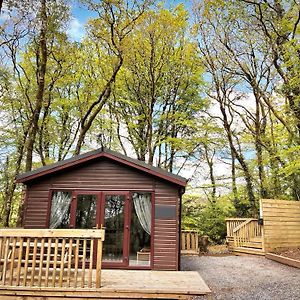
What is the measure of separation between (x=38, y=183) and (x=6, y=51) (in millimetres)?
7805

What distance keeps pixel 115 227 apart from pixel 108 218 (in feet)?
0.97

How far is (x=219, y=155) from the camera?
17.5 meters

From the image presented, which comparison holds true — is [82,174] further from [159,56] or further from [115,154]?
[159,56]

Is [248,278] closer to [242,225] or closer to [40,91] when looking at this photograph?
[242,225]

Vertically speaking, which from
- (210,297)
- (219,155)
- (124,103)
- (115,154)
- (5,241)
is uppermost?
(124,103)

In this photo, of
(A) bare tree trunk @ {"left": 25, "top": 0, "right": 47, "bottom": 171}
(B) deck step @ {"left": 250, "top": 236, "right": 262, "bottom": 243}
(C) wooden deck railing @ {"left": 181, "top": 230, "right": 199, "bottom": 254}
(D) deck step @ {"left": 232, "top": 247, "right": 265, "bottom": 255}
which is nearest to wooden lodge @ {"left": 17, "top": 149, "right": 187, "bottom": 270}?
(A) bare tree trunk @ {"left": 25, "top": 0, "right": 47, "bottom": 171}

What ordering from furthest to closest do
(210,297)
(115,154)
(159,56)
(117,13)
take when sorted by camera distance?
1. (159,56)
2. (117,13)
3. (115,154)
4. (210,297)

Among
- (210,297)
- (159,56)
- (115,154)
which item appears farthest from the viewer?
(159,56)

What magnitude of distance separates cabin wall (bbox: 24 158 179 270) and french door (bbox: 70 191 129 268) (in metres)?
0.23

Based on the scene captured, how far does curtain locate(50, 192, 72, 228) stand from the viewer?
796cm

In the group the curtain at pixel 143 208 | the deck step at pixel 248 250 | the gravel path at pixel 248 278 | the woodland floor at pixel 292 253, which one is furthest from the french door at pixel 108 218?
the deck step at pixel 248 250

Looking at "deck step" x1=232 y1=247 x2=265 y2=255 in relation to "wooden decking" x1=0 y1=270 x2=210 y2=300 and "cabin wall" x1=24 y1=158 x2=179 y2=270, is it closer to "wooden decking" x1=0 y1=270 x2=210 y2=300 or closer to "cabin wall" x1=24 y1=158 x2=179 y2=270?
"cabin wall" x1=24 y1=158 x2=179 y2=270

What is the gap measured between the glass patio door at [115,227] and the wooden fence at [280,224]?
218 inches

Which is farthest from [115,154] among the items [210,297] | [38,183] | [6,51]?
[6,51]
